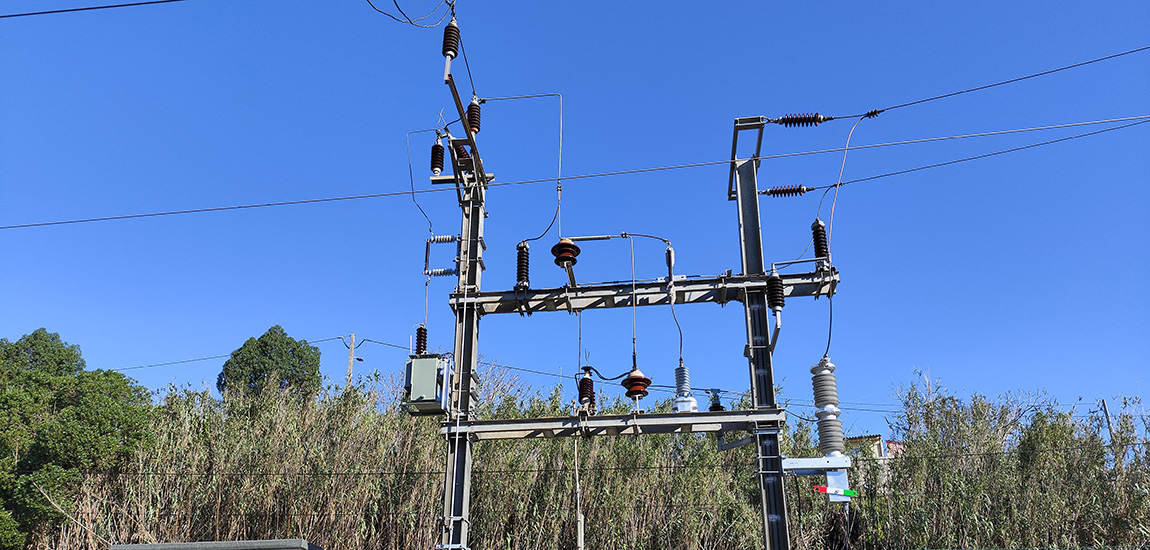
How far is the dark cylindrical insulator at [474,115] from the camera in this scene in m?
10.2

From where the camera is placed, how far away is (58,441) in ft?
55.0

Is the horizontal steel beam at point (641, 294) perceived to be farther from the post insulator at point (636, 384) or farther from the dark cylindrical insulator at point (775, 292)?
the post insulator at point (636, 384)

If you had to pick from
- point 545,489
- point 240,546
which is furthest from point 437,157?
point 545,489

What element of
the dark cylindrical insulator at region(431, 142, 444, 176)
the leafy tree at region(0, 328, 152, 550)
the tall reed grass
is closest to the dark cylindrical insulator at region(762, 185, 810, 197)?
the dark cylindrical insulator at region(431, 142, 444, 176)

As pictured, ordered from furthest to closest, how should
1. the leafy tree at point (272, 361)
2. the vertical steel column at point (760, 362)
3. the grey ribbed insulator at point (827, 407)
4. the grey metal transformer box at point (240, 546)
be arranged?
the leafy tree at point (272, 361), the grey metal transformer box at point (240, 546), the grey ribbed insulator at point (827, 407), the vertical steel column at point (760, 362)

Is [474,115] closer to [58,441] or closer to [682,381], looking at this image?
[682,381]

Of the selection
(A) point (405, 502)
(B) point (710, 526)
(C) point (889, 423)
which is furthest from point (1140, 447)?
(A) point (405, 502)

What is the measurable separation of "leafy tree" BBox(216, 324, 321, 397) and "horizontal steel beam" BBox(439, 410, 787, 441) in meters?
35.8

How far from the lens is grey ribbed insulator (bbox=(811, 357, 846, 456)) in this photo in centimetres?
884

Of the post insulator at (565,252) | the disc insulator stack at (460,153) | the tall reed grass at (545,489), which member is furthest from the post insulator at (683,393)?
the tall reed grass at (545,489)

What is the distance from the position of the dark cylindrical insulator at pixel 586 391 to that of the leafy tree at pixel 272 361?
36167 millimetres

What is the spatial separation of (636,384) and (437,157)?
4028mm

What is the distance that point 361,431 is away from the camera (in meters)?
18.2

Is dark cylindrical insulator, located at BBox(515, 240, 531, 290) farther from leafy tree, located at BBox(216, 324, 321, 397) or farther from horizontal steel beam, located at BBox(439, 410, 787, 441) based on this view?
leafy tree, located at BBox(216, 324, 321, 397)
